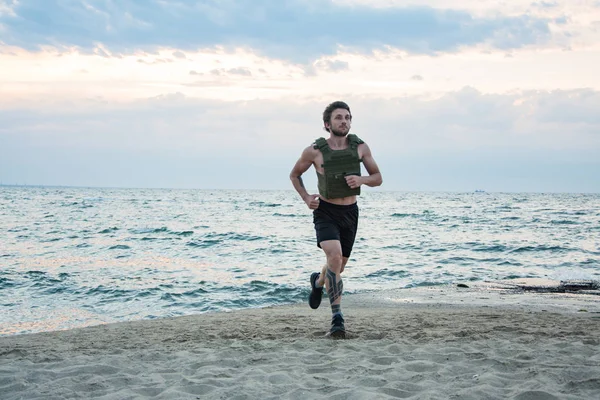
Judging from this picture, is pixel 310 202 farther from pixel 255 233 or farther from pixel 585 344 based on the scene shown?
pixel 255 233

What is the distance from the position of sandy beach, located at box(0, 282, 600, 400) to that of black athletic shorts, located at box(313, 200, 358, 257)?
116 centimetres

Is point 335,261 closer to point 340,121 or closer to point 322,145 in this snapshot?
point 322,145

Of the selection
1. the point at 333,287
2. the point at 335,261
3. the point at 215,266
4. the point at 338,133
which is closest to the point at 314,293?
the point at 333,287

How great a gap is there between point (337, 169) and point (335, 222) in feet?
2.05

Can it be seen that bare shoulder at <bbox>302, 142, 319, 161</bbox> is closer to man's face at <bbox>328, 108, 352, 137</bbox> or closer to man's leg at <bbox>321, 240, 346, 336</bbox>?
man's face at <bbox>328, 108, 352, 137</bbox>

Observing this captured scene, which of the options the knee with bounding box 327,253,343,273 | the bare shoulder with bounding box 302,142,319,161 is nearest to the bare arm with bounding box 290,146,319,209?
the bare shoulder with bounding box 302,142,319,161

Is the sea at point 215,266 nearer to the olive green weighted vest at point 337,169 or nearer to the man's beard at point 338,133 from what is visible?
the olive green weighted vest at point 337,169

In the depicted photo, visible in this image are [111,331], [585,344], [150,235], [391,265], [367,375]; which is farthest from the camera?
[150,235]

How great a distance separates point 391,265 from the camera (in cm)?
1639

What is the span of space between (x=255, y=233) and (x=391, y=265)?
11852 millimetres

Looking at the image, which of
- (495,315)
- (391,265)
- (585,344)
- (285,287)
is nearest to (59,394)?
(585,344)

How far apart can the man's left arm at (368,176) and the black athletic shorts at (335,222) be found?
403mm

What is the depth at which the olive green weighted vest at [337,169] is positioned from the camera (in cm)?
611

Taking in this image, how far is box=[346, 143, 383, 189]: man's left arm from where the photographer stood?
5.98 metres
